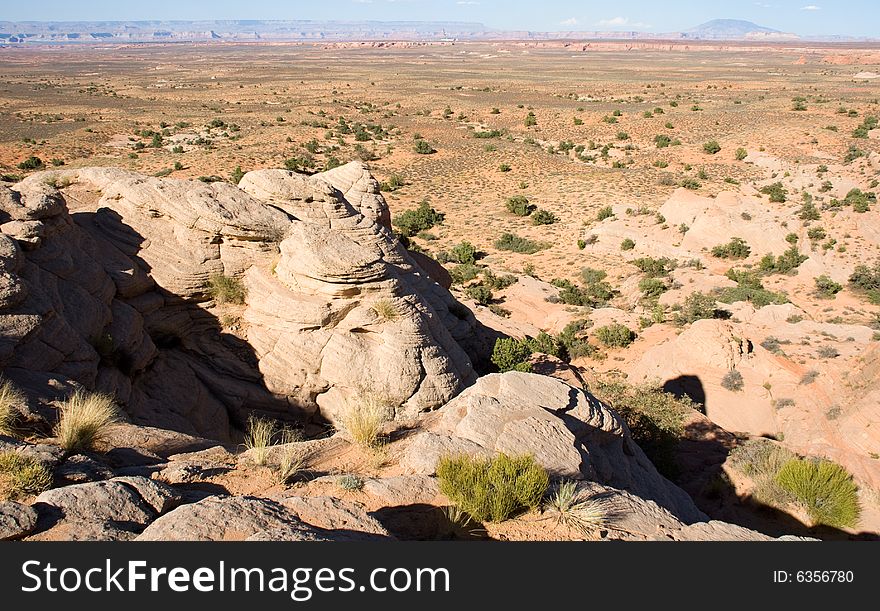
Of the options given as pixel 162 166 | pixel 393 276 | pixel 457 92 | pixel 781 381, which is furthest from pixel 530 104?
pixel 393 276

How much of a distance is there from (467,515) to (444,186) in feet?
134

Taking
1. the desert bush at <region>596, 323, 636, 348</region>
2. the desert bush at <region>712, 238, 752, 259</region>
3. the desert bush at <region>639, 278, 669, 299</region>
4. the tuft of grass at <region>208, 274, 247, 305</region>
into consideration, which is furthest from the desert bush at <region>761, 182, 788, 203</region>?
the tuft of grass at <region>208, 274, 247, 305</region>

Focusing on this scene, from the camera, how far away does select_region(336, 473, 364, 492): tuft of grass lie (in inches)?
268

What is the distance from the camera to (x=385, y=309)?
11047 millimetres

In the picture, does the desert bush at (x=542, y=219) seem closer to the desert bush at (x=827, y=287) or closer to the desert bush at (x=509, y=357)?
the desert bush at (x=827, y=287)

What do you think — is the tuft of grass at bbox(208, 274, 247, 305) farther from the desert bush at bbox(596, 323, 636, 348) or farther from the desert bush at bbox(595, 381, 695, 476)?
the desert bush at bbox(596, 323, 636, 348)

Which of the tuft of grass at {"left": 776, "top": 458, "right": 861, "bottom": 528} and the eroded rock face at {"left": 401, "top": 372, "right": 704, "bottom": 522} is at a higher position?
the eroded rock face at {"left": 401, "top": 372, "right": 704, "bottom": 522}

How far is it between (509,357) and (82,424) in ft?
34.6

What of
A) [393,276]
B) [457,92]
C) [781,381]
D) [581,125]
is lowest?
[781,381]

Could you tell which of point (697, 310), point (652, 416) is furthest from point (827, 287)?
point (652, 416)

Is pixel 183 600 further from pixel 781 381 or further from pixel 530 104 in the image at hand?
pixel 530 104

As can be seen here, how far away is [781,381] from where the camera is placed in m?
17.2

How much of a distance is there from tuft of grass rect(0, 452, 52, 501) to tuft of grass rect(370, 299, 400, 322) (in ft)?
20.5

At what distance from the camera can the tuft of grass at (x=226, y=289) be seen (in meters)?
12.1
